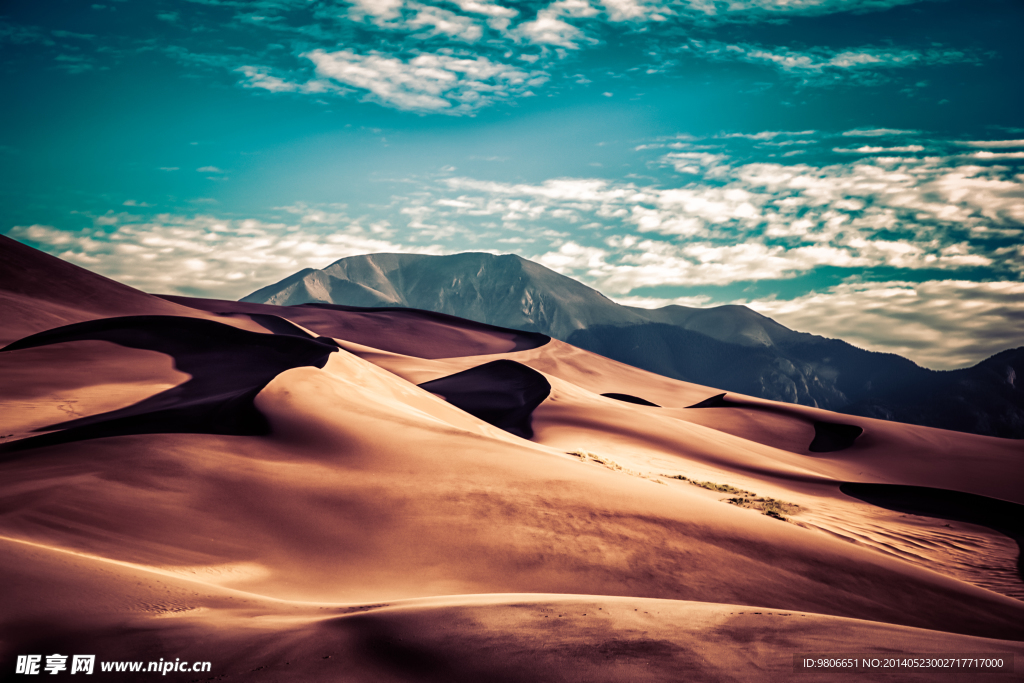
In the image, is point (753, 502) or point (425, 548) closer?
point (425, 548)

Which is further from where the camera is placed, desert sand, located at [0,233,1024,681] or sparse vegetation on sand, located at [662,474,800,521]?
sparse vegetation on sand, located at [662,474,800,521]

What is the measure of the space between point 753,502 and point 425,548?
9119mm

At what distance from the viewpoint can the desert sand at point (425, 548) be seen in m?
4.15

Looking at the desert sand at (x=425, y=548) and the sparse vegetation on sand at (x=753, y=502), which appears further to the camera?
the sparse vegetation on sand at (x=753, y=502)

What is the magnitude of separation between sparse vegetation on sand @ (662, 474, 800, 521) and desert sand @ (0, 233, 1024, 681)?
129mm

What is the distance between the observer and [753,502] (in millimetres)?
13562

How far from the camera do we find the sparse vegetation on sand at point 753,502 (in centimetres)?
1284

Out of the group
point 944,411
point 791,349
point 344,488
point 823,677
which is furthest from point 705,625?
point 791,349

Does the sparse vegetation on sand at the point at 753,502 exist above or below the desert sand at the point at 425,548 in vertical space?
below

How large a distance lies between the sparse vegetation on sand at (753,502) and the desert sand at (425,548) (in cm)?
13

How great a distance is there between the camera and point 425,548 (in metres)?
7.88

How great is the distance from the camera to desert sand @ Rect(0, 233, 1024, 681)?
163 inches

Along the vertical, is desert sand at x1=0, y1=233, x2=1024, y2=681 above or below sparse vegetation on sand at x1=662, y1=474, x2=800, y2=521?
above

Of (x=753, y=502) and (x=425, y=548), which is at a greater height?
(x=425, y=548)
